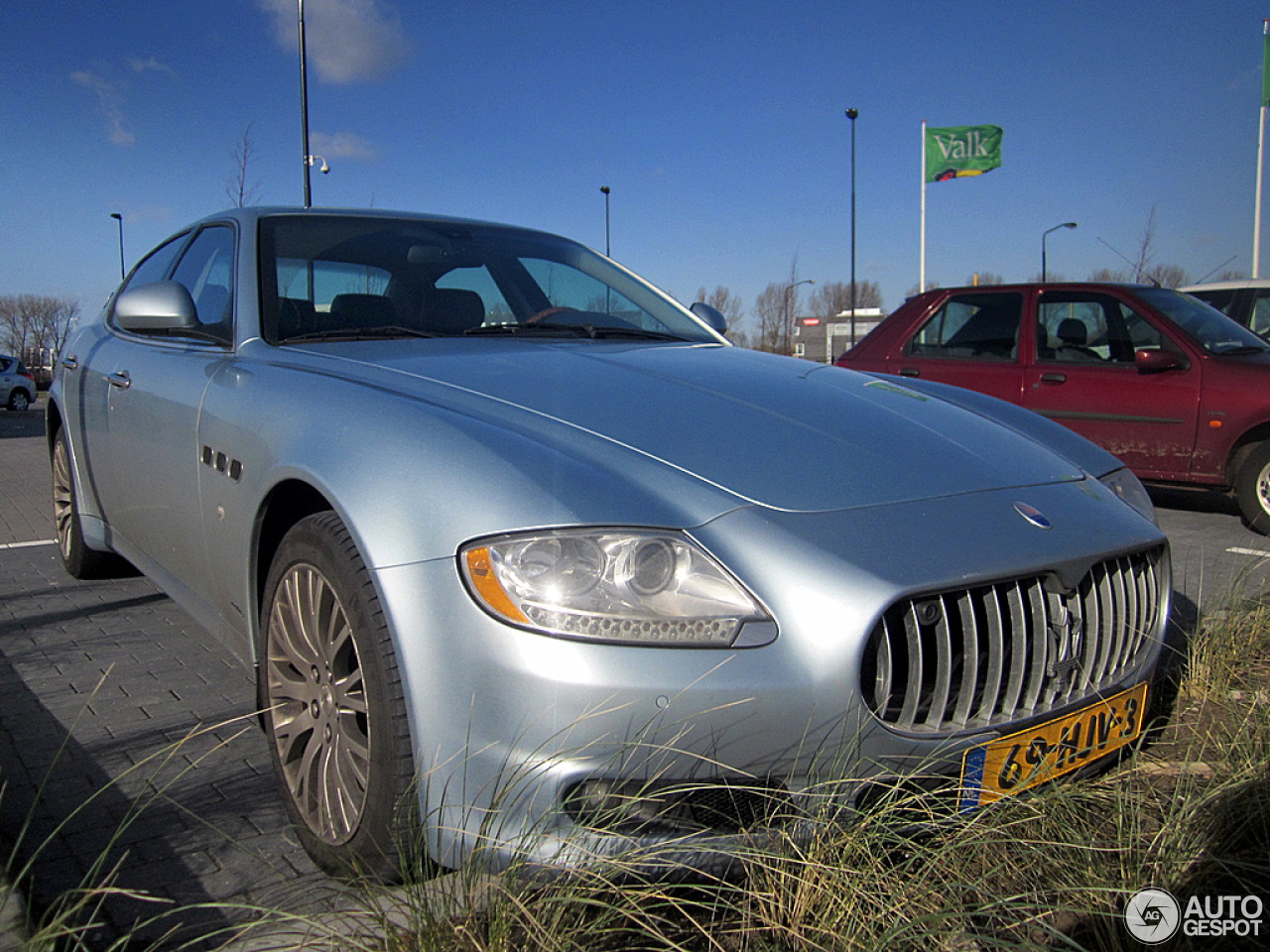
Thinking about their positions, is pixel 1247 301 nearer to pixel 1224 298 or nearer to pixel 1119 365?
pixel 1224 298

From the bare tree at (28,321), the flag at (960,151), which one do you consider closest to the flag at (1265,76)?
the flag at (960,151)

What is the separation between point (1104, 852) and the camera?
1.82 meters

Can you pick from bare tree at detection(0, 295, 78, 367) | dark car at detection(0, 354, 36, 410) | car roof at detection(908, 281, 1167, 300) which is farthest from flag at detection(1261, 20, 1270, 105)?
bare tree at detection(0, 295, 78, 367)

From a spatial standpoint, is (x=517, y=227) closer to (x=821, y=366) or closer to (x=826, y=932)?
(x=821, y=366)

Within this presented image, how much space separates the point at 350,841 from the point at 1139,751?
1.69 meters

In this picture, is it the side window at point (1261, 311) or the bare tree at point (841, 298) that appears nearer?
the side window at point (1261, 311)

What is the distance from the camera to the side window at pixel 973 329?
23.8 ft

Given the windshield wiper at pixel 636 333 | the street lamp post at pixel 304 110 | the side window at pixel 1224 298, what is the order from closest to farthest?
the windshield wiper at pixel 636 333 < the side window at pixel 1224 298 < the street lamp post at pixel 304 110

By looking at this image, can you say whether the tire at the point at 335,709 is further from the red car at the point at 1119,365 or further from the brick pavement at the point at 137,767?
the red car at the point at 1119,365

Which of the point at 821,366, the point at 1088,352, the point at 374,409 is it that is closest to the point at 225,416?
the point at 374,409

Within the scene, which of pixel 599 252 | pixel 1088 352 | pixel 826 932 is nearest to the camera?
pixel 826 932

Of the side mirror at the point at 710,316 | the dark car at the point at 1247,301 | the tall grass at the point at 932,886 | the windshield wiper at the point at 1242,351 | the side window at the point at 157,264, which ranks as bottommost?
the tall grass at the point at 932,886

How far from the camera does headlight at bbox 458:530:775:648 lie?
1.63 metres

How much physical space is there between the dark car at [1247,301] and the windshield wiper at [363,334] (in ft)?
28.8
